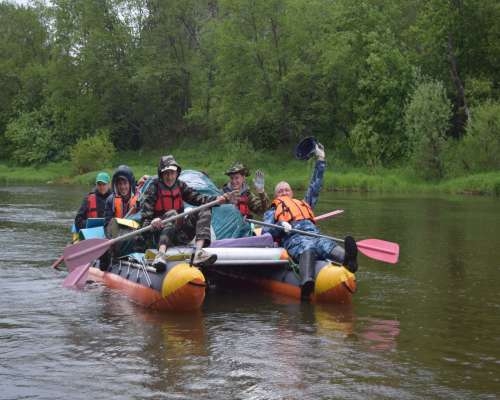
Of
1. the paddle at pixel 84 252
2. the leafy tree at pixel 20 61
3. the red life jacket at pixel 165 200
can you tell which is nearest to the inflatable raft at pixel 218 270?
the paddle at pixel 84 252

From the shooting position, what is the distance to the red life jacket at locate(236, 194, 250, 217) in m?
9.33

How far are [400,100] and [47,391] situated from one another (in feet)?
92.6

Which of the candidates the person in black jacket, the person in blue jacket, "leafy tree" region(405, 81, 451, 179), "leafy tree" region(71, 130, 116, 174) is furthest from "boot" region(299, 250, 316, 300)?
"leafy tree" region(71, 130, 116, 174)

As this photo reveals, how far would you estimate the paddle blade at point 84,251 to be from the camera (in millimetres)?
8188

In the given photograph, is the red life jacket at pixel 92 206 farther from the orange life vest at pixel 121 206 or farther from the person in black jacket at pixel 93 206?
the orange life vest at pixel 121 206

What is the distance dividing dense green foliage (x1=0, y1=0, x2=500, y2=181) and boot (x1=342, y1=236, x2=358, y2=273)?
18750 millimetres

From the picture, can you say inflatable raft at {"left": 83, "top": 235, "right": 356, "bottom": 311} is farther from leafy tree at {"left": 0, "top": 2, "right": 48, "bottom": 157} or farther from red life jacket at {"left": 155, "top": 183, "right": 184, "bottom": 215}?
leafy tree at {"left": 0, "top": 2, "right": 48, "bottom": 157}

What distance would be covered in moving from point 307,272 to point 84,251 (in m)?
2.32

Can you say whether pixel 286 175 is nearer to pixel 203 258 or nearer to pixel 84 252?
pixel 84 252

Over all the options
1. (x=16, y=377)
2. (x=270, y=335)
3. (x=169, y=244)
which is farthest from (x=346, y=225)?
(x=16, y=377)

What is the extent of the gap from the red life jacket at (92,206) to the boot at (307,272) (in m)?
3.35

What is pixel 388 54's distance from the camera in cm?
3184

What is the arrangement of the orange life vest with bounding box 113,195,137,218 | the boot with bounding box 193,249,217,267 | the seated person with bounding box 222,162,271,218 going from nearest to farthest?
the boot with bounding box 193,249,217,267
the seated person with bounding box 222,162,271,218
the orange life vest with bounding box 113,195,137,218

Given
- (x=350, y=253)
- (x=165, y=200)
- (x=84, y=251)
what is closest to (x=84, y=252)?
(x=84, y=251)
